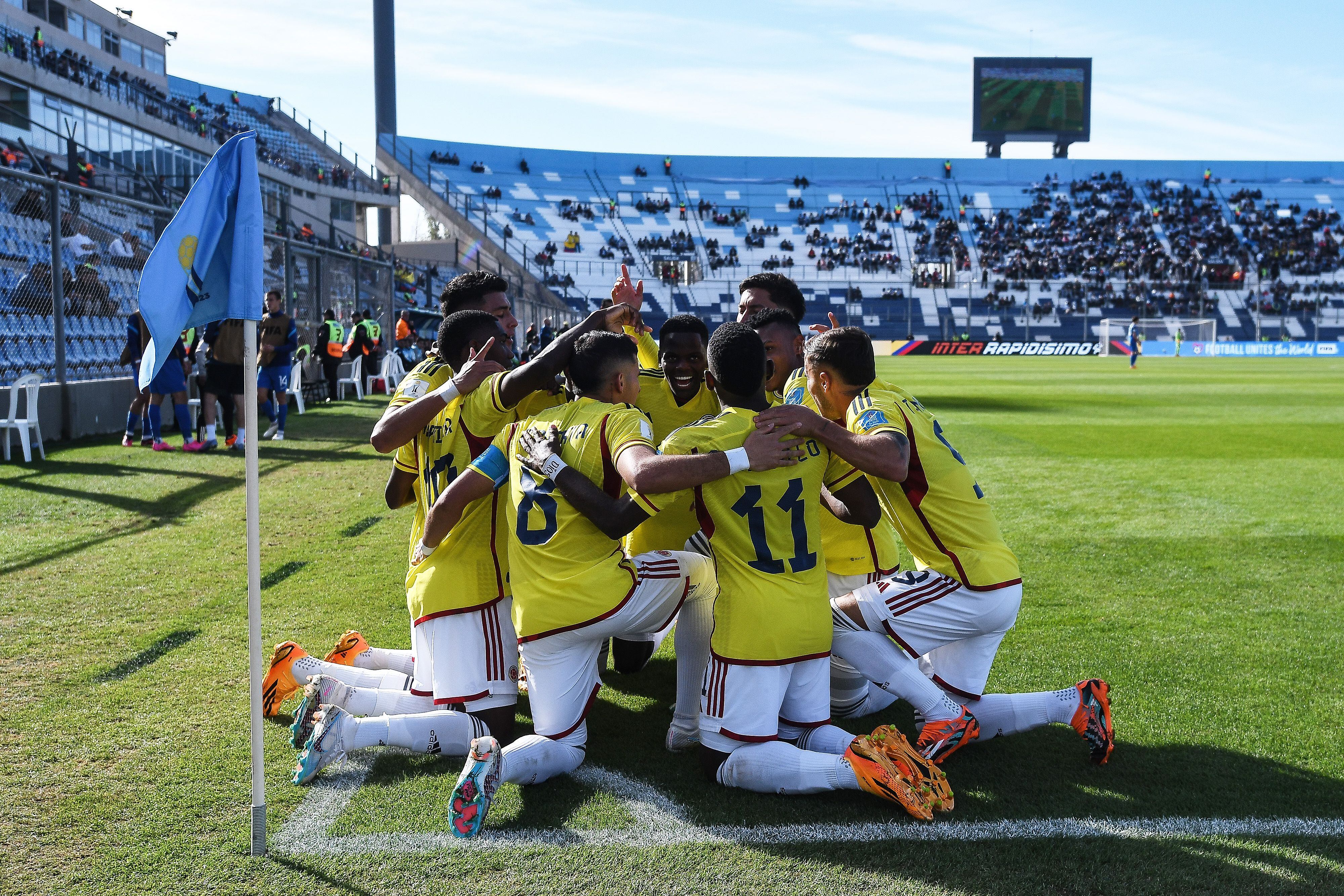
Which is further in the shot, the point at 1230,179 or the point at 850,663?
the point at 1230,179

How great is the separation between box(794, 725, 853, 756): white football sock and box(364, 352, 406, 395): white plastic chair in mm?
19603

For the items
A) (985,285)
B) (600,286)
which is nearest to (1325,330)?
(985,285)

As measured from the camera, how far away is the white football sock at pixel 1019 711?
3887 mm

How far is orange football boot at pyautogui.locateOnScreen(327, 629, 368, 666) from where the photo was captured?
4.49m

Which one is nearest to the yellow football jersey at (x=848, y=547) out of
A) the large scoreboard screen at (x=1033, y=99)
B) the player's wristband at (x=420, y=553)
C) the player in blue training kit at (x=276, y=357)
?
the player's wristband at (x=420, y=553)

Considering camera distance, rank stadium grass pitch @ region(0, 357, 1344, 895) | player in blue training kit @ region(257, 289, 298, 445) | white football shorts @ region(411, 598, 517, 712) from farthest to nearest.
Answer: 1. player in blue training kit @ region(257, 289, 298, 445)
2. white football shorts @ region(411, 598, 517, 712)
3. stadium grass pitch @ region(0, 357, 1344, 895)

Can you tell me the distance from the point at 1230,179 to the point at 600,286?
41.2m

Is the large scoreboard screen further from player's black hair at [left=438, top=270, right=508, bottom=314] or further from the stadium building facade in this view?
player's black hair at [left=438, top=270, right=508, bottom=314]

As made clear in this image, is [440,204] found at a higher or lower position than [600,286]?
higher

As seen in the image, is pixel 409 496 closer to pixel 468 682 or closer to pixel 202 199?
pixel 468 682

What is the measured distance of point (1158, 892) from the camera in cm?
293

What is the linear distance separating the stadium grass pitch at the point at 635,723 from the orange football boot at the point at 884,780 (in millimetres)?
122

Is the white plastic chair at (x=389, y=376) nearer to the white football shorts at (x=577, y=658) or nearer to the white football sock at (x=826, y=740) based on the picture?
the white football shorts at (x=577, y=658)

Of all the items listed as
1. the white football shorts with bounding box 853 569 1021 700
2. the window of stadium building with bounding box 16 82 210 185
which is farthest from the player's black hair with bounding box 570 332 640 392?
the window of stadium building with bounding box 16 82 210 185
